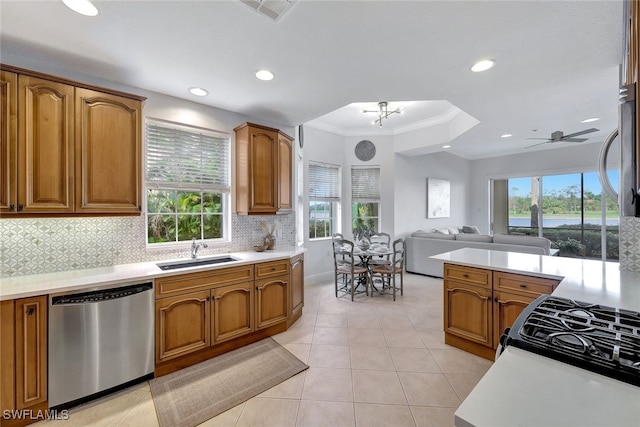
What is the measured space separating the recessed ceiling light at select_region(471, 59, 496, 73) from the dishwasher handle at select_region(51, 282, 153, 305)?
3251 mm

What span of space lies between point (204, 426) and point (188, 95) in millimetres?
2921

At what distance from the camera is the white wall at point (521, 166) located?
19.5ft

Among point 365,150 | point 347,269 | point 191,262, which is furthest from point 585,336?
point 365,150

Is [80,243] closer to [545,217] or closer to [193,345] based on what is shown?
[193,345]

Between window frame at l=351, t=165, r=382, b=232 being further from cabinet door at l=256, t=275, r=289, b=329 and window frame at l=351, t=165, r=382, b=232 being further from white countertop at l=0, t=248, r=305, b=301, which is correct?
white countertop at l=0, t=248, r=305, b=301

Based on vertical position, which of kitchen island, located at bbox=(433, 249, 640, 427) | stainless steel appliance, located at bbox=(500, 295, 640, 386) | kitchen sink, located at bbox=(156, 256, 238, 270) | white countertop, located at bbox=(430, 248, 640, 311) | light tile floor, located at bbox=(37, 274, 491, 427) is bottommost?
light tile floor, located at bbox=(37, 274, 491, 427)

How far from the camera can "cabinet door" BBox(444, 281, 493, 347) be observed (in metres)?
2.36

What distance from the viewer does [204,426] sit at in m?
1.73

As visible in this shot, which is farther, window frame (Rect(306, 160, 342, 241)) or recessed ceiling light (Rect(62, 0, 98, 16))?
window frame (Rect(306, 160, 342, 241))

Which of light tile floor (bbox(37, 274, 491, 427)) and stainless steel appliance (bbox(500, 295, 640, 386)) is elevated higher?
stainless steel appliance (bbox(500, 295, 640, 386))

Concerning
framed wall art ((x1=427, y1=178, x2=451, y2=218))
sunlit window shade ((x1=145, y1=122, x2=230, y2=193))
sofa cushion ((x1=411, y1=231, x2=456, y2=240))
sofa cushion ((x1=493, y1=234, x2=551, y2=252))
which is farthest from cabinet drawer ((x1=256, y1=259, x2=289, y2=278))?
framed wall art ((x1=427, y1=178, x2=451, y2=218))

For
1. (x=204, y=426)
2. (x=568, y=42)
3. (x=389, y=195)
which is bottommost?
(x=204, y=426)

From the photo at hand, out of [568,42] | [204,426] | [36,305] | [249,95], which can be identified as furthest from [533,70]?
[36,305]

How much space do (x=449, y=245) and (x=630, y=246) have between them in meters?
2.88
